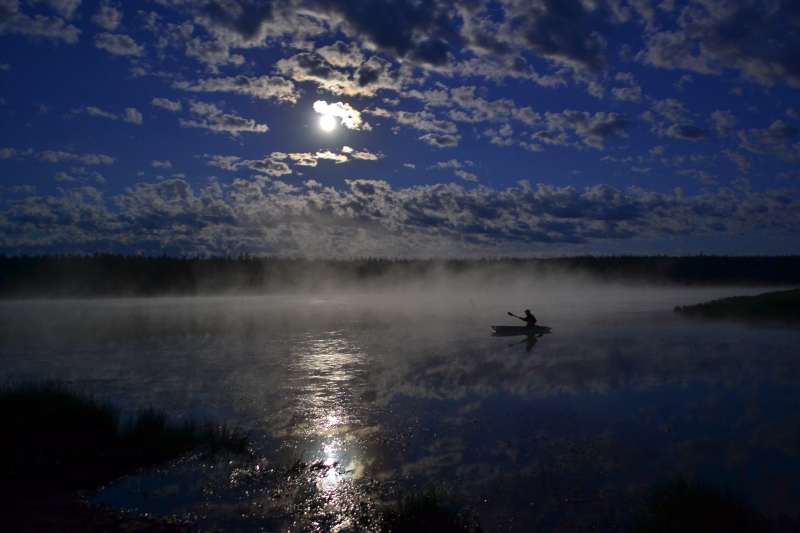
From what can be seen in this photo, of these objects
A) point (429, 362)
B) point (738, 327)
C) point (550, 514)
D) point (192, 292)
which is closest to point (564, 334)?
point (738, 327)

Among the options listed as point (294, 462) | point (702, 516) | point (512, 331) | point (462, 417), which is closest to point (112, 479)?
point (294, 462)

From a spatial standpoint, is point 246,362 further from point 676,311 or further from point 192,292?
point 192,292

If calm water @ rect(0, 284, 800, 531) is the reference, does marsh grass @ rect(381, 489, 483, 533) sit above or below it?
above

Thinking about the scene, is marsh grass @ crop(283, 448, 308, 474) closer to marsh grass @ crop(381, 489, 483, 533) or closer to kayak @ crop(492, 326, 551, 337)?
marsh grass @ crop(381, 489, 483, 533)

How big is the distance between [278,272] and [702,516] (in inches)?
4037

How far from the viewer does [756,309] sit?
2919cm

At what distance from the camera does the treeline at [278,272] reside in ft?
258

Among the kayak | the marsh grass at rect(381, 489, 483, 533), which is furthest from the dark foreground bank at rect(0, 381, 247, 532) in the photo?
the kayak

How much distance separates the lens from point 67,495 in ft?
22.7

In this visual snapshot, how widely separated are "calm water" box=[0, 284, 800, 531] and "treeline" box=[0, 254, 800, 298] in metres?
62.7

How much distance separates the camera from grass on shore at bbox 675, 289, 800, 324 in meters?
27.6

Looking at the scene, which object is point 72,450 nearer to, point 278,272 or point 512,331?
point 512,331

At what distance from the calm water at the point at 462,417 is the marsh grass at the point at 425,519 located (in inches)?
11.8

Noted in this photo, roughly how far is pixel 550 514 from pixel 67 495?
5777 millimetres
